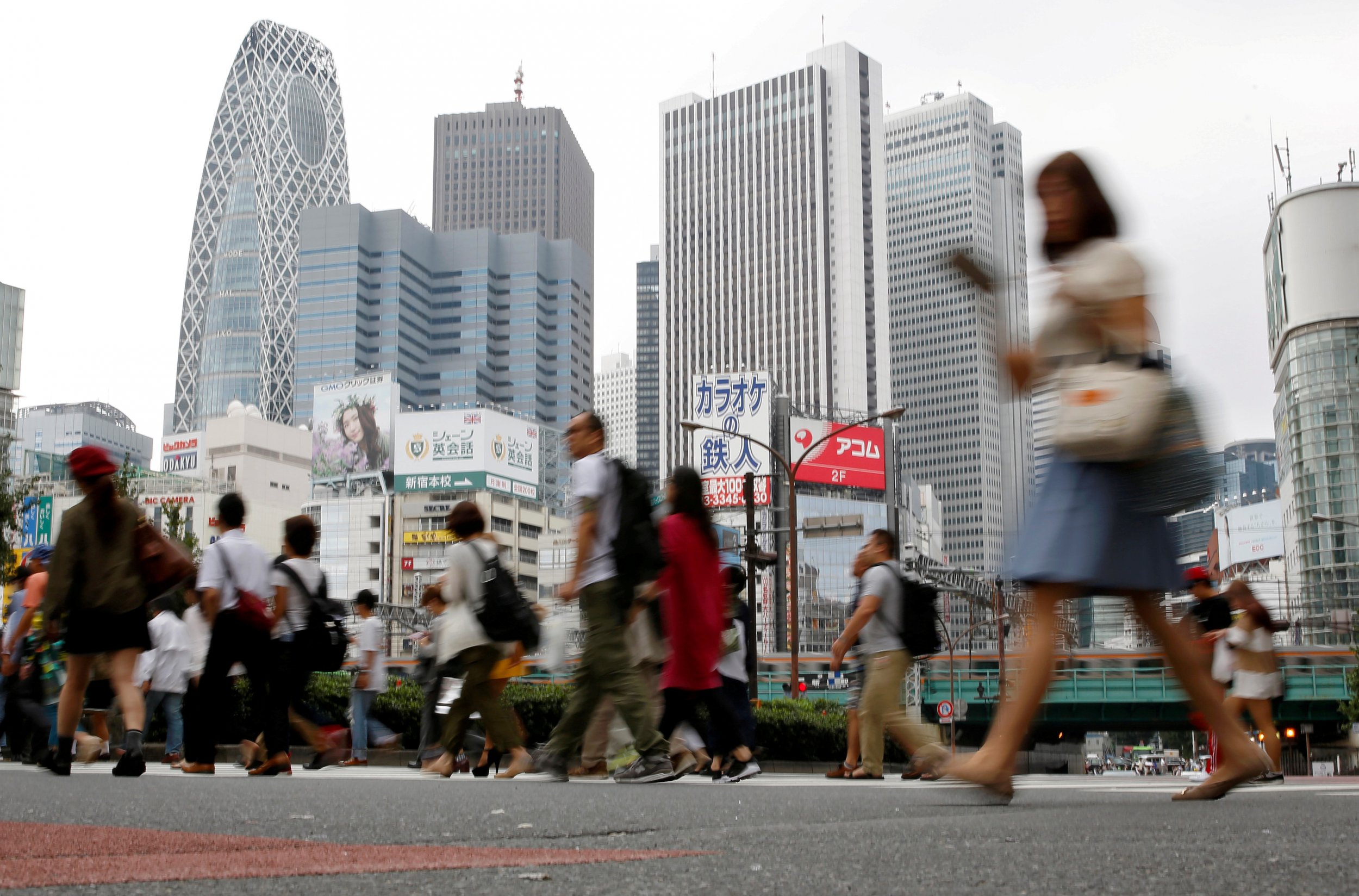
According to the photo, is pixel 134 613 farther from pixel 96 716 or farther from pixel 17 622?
pixel 96 716

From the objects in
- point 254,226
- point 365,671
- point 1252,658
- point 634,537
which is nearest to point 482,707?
point 634,537

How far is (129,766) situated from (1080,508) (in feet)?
18.8

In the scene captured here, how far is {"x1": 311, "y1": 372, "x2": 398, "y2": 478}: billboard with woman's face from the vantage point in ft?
338

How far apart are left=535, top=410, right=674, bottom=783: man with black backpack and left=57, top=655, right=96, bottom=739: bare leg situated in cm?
262

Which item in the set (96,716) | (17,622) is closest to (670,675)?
(17,622)

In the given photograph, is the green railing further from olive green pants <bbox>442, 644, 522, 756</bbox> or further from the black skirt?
the black skirt

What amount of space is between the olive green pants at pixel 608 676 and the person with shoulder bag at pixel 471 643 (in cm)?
88

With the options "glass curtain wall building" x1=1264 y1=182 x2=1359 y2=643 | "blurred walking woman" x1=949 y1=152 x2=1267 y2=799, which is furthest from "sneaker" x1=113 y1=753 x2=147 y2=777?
"glass curtain wall building" x1=1264 y1=182 x2=1359 y2=643

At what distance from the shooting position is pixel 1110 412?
3.89m

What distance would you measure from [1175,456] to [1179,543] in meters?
0.41

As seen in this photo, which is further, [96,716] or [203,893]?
[96,716]

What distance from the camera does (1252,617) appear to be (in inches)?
340

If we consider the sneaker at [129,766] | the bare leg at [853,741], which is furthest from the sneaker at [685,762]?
the sneaker at [129,766]

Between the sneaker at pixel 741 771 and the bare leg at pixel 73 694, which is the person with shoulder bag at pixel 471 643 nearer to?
the sneaker at pixel 741 771
